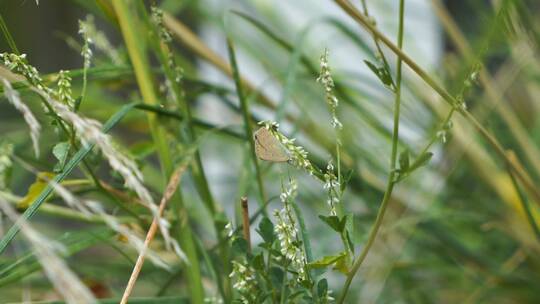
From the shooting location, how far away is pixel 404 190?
909mm

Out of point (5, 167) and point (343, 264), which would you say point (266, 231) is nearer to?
point (343, 264)

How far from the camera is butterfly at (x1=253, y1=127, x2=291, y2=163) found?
349 mm

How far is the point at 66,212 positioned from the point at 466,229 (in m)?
0.44

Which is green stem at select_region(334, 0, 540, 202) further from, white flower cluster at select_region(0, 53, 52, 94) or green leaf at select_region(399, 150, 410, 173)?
white flower cluster at select_region(0, 53, 52, 94)

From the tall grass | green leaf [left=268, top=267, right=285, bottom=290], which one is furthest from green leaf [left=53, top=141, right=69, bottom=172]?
green leaf [left=268, top=267, right=285, bottom=290]

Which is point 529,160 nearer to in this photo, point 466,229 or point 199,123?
point 466,229

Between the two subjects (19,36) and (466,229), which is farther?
(19,36)

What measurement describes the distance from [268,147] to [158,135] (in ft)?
0.48

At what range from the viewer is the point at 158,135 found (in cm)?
48

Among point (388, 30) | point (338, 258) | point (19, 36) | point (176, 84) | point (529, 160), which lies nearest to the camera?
point (338, 258)

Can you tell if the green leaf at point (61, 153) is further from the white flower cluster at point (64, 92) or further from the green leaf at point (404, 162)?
the green leaf at point (404, 162)

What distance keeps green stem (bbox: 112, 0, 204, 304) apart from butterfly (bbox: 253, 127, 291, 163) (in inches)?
4.3

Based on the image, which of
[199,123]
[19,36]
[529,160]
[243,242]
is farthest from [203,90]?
[19,36]

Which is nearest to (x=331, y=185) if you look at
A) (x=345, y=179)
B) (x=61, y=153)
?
(x=345, y=179)
